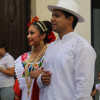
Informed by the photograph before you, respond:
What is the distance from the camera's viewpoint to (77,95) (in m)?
2.82

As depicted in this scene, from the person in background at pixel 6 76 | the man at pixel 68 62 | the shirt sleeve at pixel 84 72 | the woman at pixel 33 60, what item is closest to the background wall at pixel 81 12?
the person in background at pixel 6 76

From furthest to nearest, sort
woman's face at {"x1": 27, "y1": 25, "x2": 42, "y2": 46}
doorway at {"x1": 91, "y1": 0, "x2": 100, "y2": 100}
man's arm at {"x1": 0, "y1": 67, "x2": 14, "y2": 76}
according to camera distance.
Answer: doorway at {"x1": 91, "y1": 0, "x2": 100, "y2": 100}, man's arm at {"x1": 0, "y1": 67, "x2": 14, "y2": 76}, woman's face at {"x1": 27, "y1": 25, "x2": 42, "y2": 46}

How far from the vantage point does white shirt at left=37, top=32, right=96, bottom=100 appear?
2830 mm

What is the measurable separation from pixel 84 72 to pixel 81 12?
4629mm

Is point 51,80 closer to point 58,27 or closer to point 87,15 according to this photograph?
point 58,27

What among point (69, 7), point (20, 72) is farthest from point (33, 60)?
point (69, 7)

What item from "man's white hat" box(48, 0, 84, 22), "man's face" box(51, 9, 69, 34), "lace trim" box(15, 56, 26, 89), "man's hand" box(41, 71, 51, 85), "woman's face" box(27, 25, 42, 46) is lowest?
"lace trim" box(15, 56, 26, 89)

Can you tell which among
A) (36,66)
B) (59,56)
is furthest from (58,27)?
(36,66)

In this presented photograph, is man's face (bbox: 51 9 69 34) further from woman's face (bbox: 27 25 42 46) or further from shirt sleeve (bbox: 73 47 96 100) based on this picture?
woman's face (bbox: 27 25 42 46)

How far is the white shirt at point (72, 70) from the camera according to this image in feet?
9.29

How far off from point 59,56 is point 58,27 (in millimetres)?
316

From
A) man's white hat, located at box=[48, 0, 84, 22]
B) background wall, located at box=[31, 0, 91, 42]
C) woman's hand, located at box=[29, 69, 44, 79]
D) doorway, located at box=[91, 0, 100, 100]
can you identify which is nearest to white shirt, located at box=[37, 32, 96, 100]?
man's white hat, located at box=[48, 0, 84, 22]

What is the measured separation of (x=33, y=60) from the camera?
413 centimetres

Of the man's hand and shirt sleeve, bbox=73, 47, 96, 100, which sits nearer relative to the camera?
shirt sleeve, bbox=73, 47, 96, 100
